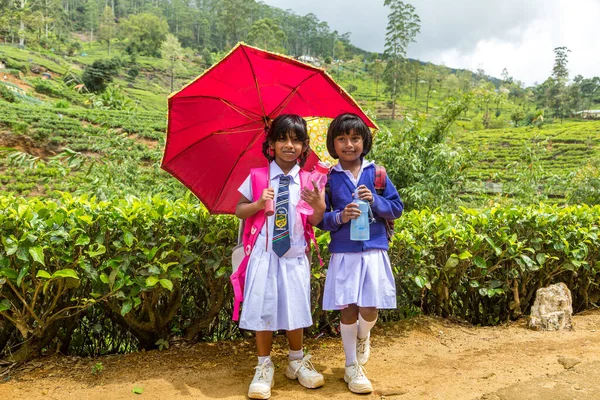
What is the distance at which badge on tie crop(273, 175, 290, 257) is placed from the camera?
75.9 inches

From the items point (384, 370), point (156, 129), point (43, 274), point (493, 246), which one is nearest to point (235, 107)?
point (43, 274)

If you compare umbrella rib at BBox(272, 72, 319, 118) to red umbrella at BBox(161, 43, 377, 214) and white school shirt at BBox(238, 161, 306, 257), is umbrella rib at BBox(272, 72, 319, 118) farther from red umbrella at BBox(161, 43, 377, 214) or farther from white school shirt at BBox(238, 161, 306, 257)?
white school shirt at BBox(238, 161, 306, 257)

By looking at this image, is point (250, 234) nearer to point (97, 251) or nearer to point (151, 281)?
point (151, 281)

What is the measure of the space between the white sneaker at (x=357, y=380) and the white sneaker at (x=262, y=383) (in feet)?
1.12

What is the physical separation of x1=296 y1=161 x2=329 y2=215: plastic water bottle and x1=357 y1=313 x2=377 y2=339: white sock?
0.59 m

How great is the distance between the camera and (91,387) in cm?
200

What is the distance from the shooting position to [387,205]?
199cm

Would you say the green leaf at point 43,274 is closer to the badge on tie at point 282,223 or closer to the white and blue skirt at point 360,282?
the badge on tie at point 282,223

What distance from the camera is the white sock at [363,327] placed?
2082 millimetres

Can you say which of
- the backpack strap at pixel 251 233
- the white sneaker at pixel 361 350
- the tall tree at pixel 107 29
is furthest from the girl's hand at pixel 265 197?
the tall tree at pixel 107 29

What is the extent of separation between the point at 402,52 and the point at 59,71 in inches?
1214

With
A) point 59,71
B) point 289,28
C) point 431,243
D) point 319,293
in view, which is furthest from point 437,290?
point 289,28

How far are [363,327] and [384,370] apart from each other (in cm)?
30

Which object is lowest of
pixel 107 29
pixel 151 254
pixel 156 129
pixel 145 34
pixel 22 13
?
pixel 151 254
